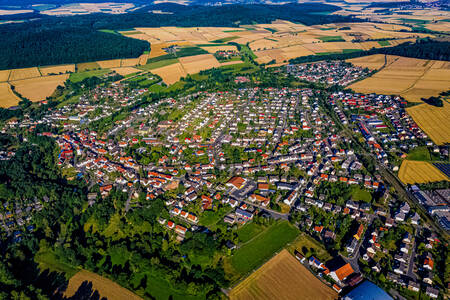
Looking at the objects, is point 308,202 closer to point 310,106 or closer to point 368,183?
point 368,183

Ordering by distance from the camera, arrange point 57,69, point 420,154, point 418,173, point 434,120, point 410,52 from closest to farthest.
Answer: point 418,173 → point 420,154 → point 434,120 → point 57,69 → point 410,52

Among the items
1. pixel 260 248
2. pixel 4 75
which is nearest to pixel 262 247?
pixel 260 248

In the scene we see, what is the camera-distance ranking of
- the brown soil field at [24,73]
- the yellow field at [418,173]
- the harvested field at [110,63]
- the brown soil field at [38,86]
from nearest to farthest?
the yellow field at [418,173], the brown soil field at [38,86], the brown soil field at [24,73], the harvested field at [110,63]

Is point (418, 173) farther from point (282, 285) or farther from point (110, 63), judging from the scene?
point (110, 63)

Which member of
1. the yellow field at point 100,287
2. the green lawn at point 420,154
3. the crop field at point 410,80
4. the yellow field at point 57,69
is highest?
the crop field at point 410,80

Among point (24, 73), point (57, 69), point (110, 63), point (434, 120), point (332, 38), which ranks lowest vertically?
point (24, 73)

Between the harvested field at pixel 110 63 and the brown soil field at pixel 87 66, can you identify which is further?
the harvested field at pixel 110 63

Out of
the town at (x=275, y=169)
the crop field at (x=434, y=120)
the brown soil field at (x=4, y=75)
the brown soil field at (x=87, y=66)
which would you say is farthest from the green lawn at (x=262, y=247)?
the brown soil field at (x=4, y=75)

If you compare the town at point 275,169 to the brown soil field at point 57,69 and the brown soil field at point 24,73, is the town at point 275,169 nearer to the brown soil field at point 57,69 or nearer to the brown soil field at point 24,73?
the brown soil field at point 57,69
